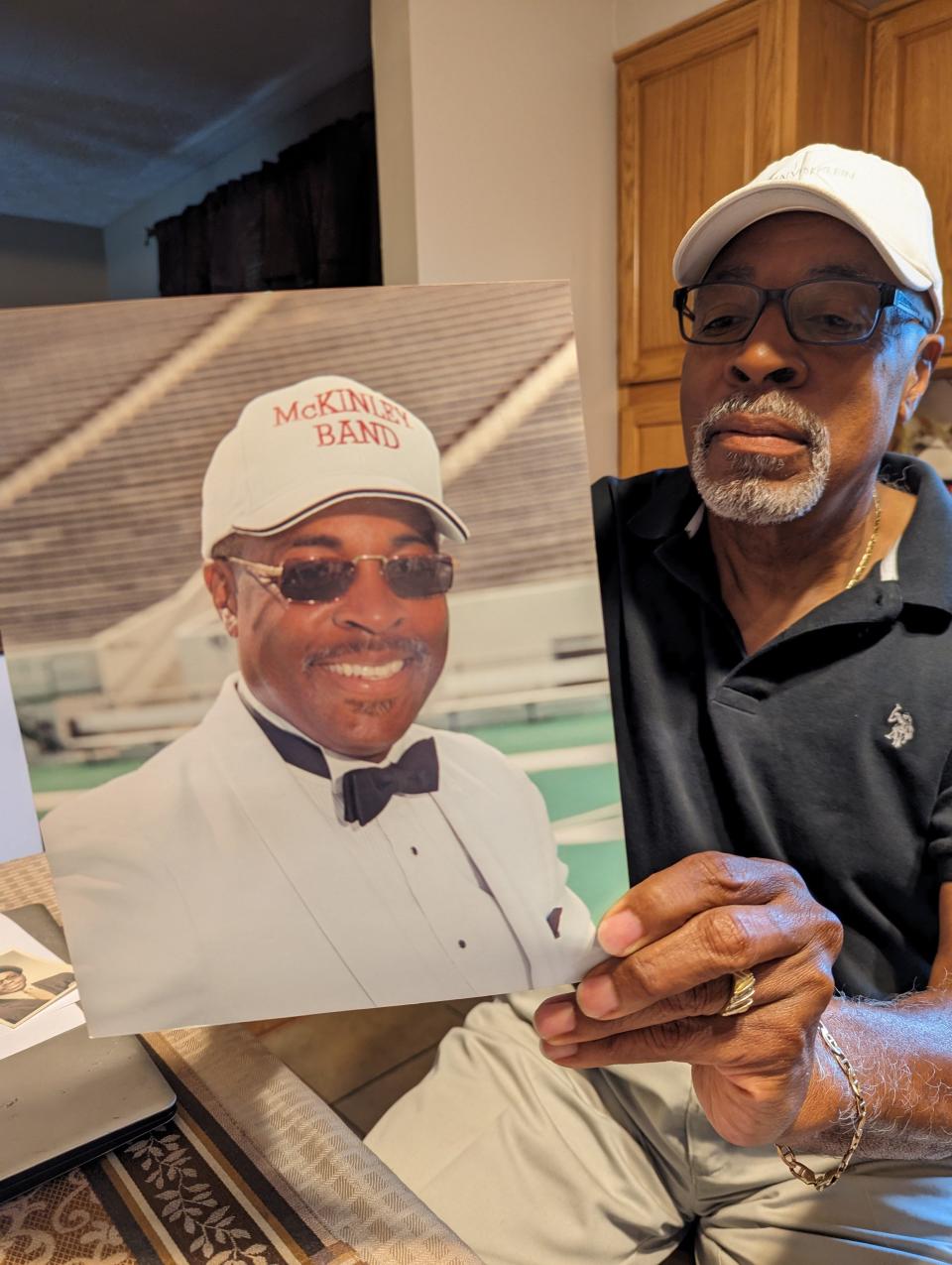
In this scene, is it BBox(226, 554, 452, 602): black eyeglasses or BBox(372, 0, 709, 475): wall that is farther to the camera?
BBox(372, 0, 709, 475): wall

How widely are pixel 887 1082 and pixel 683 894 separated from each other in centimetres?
30

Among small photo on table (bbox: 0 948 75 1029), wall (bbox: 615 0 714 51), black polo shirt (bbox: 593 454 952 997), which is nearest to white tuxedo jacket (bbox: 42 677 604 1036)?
small photo on table (bbox: 0 948 75 1029)

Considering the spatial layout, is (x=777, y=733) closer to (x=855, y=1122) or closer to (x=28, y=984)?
(x=855, y=1122)

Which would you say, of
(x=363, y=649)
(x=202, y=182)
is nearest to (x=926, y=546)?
(x=363, y=649)

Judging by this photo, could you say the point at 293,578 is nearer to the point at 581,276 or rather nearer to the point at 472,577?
the point at 472,577

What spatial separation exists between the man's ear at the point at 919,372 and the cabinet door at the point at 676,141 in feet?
4.16

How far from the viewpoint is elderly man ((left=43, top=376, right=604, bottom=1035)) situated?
0.42 metres

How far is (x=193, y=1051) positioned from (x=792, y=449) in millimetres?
731

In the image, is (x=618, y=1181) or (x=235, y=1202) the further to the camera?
(x=618, y=1181)

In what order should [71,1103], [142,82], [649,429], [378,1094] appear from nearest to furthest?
[71,1103]
[378,1094]
[649,429]
[142,82]

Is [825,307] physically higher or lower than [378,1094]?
higher

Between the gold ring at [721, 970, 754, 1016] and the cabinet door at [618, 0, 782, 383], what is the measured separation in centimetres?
190

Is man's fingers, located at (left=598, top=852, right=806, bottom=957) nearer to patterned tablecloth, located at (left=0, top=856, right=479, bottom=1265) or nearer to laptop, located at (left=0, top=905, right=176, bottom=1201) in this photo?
patterned tablecloth, located at (left=0, top=856, right=479, bottom=1265)

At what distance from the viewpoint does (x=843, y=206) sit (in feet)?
2.42
